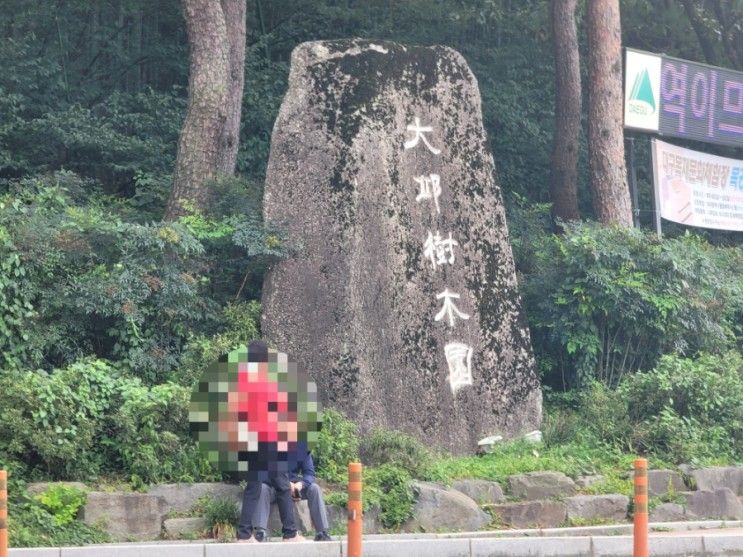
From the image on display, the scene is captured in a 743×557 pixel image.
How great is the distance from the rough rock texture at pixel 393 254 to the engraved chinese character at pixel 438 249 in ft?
0.06

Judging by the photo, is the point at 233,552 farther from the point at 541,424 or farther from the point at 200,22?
the point at 200,22

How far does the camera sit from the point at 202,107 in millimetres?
15234

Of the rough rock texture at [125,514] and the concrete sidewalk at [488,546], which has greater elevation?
the rough rock texture at [125,514]

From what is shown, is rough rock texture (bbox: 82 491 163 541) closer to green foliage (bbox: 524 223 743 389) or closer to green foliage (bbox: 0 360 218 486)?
green foliage (bbox: 0 360 218 486)

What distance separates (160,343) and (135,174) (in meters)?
5.65

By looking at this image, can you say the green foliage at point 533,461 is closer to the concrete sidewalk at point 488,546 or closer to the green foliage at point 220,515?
the concrete sidewalk at point 488,546

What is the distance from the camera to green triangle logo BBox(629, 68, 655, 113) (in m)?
19.4

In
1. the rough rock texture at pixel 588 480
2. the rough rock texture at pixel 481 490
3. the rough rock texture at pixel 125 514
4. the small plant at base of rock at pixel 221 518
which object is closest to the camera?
the rough rock texture at pixel 125 514

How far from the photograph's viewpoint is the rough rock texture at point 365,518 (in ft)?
36.2

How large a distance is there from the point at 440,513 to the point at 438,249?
382cm

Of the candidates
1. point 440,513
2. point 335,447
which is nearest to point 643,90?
point 335,447

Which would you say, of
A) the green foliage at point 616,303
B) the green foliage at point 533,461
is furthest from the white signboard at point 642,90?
the green foliage at point 533,461

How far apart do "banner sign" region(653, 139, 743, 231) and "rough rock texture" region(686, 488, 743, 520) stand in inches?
306

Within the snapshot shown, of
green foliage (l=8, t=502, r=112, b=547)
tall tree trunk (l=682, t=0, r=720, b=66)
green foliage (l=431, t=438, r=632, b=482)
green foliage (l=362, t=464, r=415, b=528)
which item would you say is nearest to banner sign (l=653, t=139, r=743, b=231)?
tall tree trunk (l=682, t=0, r=720, b=66)
